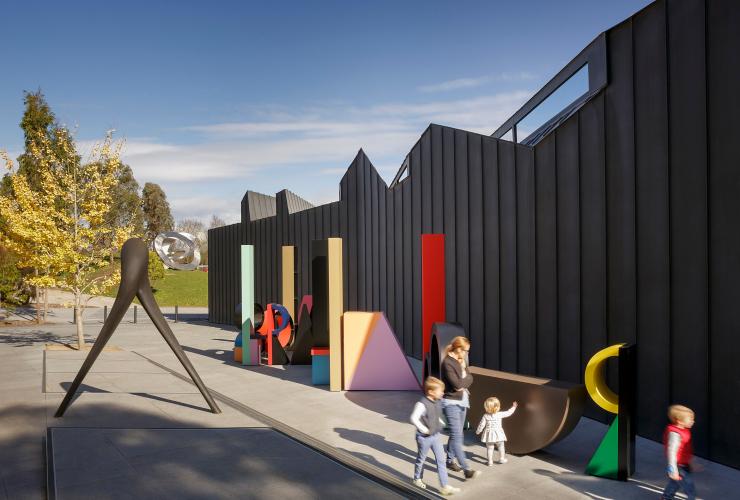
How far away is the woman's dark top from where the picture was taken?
6.69 meters

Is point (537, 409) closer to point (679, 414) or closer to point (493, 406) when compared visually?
point (493, 406)

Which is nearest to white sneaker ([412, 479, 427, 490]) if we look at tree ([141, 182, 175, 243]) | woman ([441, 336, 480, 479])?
woman ([441, 336, 480, 479])

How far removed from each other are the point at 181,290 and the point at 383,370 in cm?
4364

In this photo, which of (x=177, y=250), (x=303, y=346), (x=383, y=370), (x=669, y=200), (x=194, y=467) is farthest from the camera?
(x=177, y=250)

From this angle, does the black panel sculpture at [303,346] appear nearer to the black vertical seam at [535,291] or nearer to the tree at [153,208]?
the black vertical seam at [535,291]

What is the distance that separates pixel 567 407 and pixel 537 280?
3944 mm

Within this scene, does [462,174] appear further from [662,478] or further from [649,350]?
[662,478]

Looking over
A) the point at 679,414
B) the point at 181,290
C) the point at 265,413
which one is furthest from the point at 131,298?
the point at 181,290

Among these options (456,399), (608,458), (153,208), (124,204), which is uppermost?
(153,208)

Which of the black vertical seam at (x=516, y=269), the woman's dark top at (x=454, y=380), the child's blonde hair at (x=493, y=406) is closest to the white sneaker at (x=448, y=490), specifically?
the woman's dark top at (x=454, y=380)

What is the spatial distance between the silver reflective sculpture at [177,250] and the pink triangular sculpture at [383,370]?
52.8 metres

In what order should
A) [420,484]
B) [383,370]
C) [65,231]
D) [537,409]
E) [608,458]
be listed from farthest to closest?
[65,231]
[383,370]
[537,409]
[608,458]
[420,484]

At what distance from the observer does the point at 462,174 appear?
1338 centimetres

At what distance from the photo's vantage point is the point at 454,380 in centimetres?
670
